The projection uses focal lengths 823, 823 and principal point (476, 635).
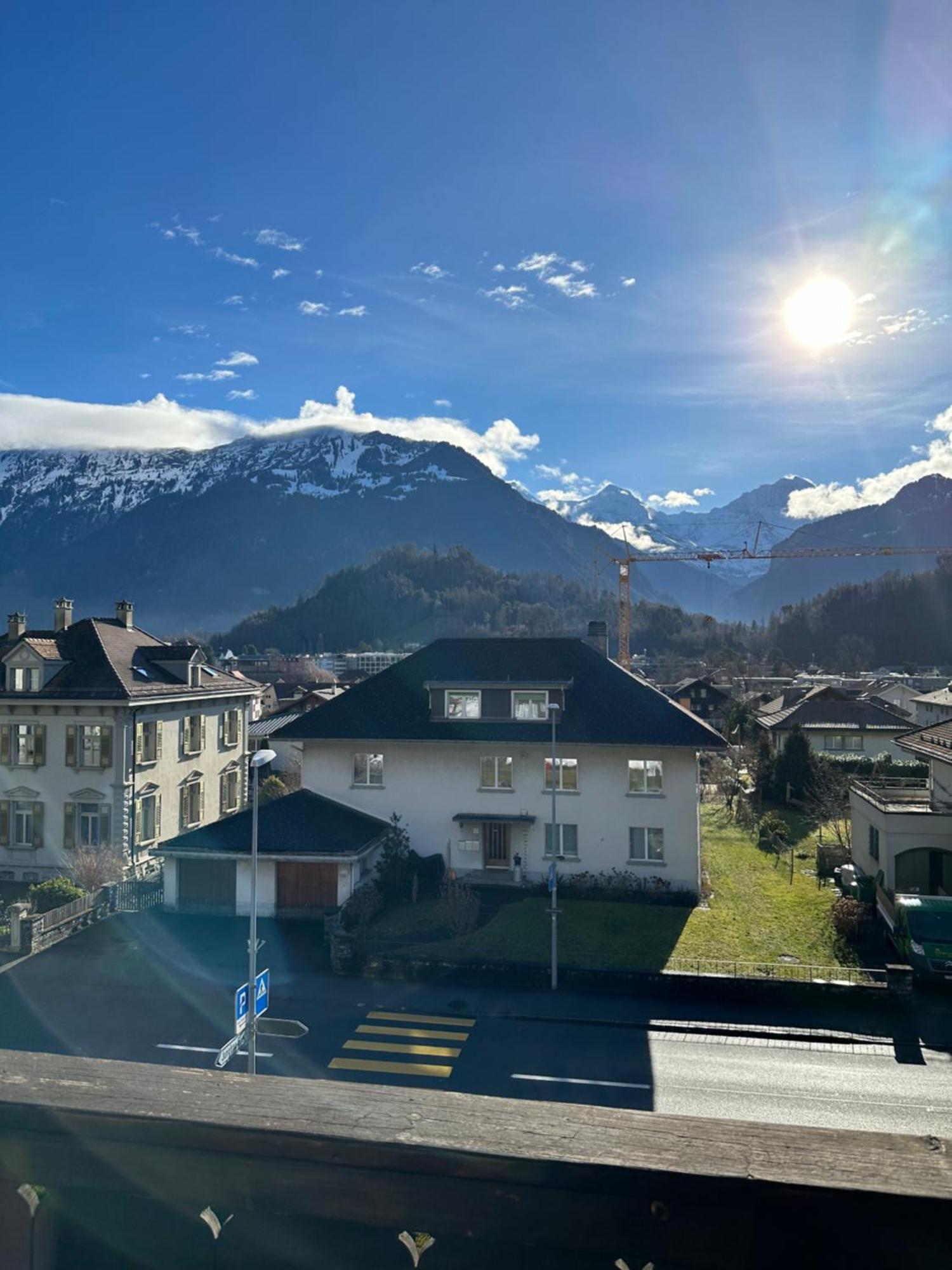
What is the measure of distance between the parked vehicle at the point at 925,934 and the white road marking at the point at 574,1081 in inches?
378

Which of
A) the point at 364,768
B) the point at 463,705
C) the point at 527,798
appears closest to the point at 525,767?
the point at 527,798

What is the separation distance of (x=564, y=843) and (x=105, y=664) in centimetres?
2116

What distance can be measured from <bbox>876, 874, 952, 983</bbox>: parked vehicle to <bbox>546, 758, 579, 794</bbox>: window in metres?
11.1

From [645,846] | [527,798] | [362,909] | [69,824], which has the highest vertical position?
[527,798]

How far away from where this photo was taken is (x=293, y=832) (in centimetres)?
2917

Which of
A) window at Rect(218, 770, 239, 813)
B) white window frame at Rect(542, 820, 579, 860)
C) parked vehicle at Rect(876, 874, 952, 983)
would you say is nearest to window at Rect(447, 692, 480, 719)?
white window frame at Rect(542, 820, 579, 860)

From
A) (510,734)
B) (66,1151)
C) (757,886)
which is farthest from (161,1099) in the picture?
(757,886)

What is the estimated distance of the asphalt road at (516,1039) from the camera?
16.7 metres

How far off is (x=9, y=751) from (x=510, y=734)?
2181cm

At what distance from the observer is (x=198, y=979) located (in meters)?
23.2

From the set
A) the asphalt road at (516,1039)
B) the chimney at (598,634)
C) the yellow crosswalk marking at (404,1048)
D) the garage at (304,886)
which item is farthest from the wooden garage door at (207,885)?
the chimney at (598,634)

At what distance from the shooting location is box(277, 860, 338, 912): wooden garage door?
2834cm

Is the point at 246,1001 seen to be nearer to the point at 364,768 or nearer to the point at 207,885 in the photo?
the point at 207,885

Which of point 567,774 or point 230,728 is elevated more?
point 230,728
